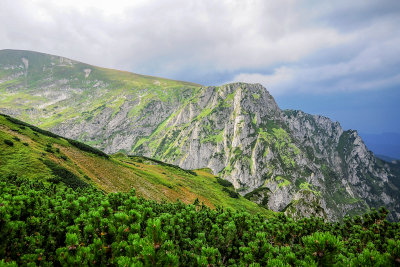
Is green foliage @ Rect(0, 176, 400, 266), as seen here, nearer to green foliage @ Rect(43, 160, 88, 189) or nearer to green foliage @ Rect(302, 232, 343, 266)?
green foliage @ Rect(302, 232, 343, 266)

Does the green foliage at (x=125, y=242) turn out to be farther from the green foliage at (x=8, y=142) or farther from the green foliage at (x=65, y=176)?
the green foliage at (x=8, y=142)

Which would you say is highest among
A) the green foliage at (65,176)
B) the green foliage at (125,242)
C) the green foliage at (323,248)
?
the green foliage at (323,248)

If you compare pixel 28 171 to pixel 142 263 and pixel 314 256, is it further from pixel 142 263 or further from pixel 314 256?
pixel 314 256

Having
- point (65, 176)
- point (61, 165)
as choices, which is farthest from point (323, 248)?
point (61, 165)

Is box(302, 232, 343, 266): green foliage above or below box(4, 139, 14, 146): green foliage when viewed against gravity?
above

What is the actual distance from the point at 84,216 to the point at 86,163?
49456 millimetres

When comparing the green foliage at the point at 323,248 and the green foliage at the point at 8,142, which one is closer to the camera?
the green foliage at the point at 323,248

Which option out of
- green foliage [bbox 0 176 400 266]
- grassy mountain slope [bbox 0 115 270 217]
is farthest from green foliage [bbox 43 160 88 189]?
green foliage [bbox 0 176 400 266]

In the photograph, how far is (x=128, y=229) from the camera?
7.32m

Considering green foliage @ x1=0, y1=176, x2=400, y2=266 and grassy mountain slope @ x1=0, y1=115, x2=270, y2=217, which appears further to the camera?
grassy mountain slope @ x1=0, y1=115, x2=270, y2=217

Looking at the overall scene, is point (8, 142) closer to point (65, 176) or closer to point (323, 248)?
point (65, 176)

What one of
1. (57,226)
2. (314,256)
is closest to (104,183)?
(57,226)

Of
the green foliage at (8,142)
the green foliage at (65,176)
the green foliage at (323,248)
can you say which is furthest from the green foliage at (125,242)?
the green foliage at (8,142)

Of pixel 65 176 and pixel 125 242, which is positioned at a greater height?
pixel 125 242
